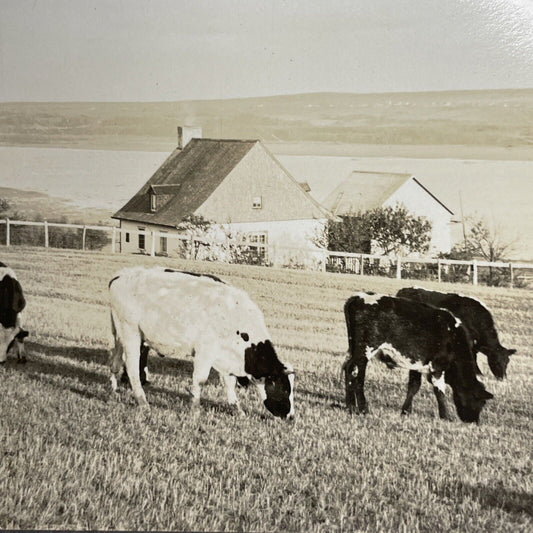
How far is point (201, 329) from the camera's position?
4.50m

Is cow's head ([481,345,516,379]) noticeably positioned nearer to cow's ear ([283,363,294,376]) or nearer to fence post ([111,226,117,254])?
cow's ear ([283,363,294,376])

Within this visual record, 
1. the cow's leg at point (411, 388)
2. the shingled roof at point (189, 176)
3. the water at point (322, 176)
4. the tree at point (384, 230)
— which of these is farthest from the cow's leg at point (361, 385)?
the shingled roof at point (189, 176)

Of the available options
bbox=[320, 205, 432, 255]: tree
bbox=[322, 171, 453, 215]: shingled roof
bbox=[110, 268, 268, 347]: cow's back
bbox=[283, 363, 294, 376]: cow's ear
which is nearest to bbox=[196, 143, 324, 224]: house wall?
bbox=[322, 171, 453, 215]: shingled roof

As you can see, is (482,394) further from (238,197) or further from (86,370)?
(86,370)

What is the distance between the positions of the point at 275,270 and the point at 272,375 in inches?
20.4

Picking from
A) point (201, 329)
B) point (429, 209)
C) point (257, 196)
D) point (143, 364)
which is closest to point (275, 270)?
point (257, 196)

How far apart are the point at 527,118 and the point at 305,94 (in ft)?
3.56

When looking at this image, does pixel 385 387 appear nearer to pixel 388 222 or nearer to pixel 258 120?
pixel 388 222

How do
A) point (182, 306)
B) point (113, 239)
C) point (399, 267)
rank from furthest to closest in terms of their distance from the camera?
1. point (113, 239)
2. point (182, 306)
3. point (399, 267)

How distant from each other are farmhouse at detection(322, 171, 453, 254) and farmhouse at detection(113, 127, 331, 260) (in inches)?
4.6

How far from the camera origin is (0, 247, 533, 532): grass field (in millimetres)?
3789

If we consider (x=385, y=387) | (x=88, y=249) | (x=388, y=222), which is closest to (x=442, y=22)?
(x=388, y=222)

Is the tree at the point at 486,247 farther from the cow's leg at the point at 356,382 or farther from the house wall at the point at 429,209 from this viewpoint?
the cow's leg at the point at 356,382

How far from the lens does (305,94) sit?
4.48 meters
